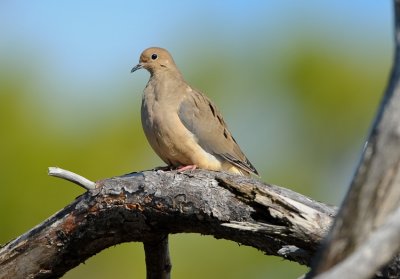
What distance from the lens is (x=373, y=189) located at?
105 inches

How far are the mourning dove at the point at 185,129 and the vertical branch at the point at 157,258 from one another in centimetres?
99

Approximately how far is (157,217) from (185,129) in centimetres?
175

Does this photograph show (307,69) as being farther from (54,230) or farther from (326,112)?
(54,230)

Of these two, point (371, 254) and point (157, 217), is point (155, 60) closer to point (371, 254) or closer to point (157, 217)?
point (157, 217)

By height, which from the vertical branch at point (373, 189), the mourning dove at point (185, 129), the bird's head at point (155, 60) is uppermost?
the bird's head at point (155, 60)

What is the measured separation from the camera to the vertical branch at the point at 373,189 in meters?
2.63

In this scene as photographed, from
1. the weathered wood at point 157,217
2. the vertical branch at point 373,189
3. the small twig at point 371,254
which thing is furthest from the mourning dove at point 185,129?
the small twig at point 371,254

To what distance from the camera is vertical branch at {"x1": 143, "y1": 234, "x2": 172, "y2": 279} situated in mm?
4820

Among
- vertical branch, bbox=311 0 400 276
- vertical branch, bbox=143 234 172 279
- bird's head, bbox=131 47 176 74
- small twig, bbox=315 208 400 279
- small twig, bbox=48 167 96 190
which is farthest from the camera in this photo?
bird's head, bbox=131 47 176 74

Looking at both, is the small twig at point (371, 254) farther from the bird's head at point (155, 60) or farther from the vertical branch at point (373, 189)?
the bird's head at point (155, 60)

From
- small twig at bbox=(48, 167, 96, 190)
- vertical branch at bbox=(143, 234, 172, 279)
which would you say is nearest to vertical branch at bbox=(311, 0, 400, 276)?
small twig at bbox=(48, 167, 96, 190)

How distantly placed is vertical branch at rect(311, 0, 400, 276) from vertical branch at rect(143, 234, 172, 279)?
7.12 ft

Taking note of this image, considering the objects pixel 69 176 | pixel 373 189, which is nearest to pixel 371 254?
pixel 373 189

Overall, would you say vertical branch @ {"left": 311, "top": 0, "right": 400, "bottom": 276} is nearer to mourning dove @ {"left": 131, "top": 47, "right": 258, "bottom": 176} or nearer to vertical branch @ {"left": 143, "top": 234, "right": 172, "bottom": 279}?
vertical branch @ {"left": 143, "top": 234, "right": 172, "bottom": 279}
